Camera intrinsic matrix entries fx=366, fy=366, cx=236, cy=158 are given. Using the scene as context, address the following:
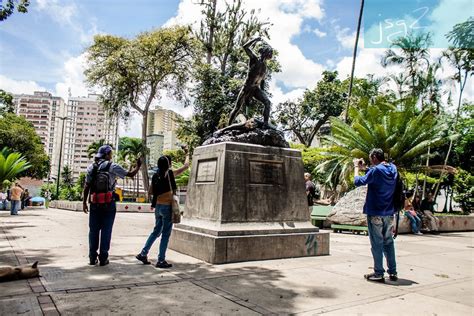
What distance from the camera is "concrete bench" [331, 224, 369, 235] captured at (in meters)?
11.7

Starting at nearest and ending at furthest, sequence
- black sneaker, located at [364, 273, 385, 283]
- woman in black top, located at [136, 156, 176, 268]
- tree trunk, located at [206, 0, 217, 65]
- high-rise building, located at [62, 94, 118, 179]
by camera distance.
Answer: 1. black sneaker, located at [364, 273, 385, 283]
2. woman in black top, located at [136, 156, 176, 268]
3. tree trunk, located at [206, 0, 217, 65]
4. high-rise building, located at [62, 94, 118, 179]

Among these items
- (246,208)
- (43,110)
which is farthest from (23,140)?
(43,110)

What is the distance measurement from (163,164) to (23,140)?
147ft

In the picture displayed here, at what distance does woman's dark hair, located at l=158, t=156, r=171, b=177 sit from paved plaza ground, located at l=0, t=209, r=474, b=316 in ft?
4.58

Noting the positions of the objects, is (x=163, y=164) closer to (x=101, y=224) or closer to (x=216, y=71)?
(x=101, y=224)

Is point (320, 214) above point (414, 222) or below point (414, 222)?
above

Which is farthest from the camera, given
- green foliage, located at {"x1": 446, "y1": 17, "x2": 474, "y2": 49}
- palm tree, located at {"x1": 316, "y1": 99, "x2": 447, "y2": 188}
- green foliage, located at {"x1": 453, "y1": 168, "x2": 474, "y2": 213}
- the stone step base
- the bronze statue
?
green foliage, located at {"x1": 453, "y1": 168, "x2": 474, "y2": 213}

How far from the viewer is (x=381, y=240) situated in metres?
4.89

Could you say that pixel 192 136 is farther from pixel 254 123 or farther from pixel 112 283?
pixel 112 283

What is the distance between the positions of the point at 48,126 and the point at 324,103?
97249mm

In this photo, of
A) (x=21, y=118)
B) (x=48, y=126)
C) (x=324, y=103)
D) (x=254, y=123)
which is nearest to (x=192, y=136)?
(x=324, y=103)

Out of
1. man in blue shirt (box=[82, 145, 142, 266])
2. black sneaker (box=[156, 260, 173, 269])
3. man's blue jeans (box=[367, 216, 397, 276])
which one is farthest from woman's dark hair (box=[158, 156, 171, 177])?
man's blue jeans (box=[367, 216, 397, 276])

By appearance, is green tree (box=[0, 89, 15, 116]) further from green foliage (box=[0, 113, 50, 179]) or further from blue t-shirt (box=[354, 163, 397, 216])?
blue t-shirt (box=[354, 163, 397, 216])

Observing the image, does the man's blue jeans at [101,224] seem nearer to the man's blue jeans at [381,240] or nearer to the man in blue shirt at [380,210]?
the man in blue shirt at [380,210]
